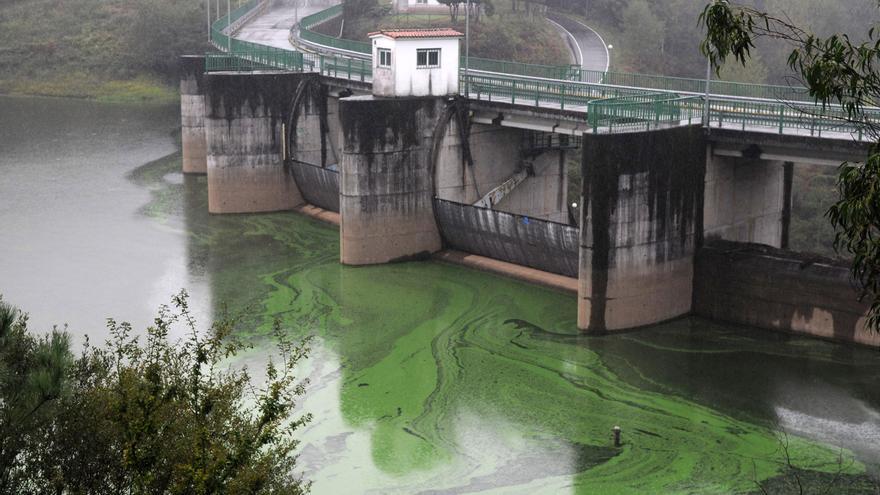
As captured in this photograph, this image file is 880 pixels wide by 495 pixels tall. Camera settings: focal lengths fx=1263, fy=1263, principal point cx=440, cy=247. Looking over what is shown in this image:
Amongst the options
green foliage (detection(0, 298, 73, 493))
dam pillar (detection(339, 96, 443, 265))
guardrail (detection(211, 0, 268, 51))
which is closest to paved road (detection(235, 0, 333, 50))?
guardrail (detection(211, 0, 268, 51))

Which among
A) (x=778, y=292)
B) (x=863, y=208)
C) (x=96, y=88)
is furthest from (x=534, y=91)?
(x=96, y=88)

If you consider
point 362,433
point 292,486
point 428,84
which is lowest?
point 362,433

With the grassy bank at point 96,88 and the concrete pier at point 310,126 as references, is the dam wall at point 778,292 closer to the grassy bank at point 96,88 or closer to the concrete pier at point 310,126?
the concrete pier at point 310,126

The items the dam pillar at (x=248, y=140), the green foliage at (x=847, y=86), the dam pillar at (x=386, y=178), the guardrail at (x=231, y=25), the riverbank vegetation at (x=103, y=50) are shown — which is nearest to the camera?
the green foliage at (x=847, y=86)

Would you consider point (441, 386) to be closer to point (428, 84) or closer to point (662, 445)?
point (662, 445)

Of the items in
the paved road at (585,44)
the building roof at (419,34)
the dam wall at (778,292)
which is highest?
the building roof at (419,34)

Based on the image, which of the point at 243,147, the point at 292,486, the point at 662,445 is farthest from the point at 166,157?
the point at 292,486

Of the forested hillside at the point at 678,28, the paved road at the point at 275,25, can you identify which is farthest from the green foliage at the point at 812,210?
the paved road at the point at 275,25
